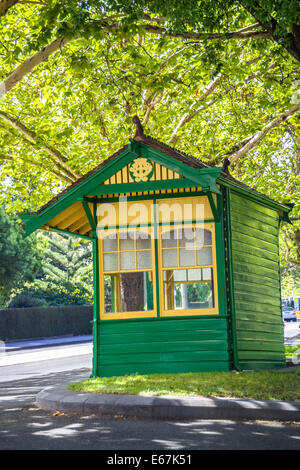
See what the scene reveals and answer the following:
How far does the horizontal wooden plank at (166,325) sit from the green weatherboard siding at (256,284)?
496mm

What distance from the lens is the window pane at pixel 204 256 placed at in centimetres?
1102

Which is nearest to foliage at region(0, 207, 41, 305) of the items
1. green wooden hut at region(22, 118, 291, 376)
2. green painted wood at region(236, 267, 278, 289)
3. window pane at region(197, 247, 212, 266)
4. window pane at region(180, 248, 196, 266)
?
green painted wood at region(236, 267, 278, 289)

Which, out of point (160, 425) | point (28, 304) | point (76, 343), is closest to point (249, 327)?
point (160, 425)

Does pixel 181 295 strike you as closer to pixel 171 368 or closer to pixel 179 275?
pixel 179 275

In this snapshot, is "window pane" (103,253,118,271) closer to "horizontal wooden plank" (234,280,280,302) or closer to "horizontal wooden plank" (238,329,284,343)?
"horizontal wooden plank" (234,280,280,302)

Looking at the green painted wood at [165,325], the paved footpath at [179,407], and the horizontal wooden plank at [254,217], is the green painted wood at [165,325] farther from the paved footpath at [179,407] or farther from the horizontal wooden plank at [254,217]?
the paved footpath at [179,407]

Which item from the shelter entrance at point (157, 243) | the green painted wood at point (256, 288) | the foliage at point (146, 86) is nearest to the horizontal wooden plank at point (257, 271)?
the green painted wood at point (256, 288)

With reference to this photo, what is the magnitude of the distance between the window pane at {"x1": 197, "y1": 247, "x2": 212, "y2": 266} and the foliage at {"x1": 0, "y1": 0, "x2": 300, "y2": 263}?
3231 millimetres

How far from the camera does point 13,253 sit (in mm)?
37125

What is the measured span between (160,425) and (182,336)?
139 inches

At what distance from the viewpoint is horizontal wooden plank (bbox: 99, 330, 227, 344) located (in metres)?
10.7

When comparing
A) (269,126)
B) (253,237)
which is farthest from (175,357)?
(269,126)
